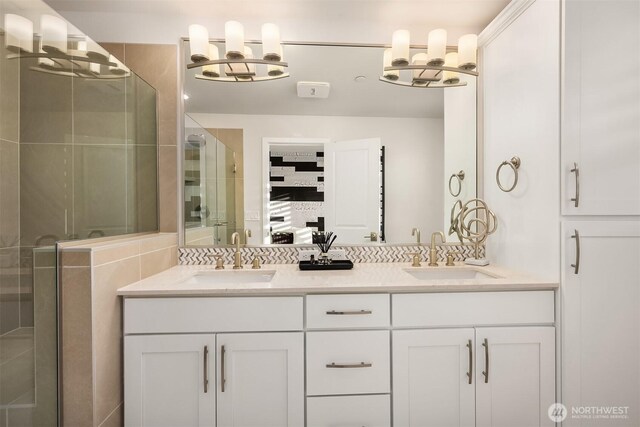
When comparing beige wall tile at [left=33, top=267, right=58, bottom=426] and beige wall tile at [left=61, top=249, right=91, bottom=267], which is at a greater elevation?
beige wall tile at [left=61, top=249, right=91, bottom=267]

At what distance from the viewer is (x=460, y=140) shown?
2.01 m

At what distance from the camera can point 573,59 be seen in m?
1.34

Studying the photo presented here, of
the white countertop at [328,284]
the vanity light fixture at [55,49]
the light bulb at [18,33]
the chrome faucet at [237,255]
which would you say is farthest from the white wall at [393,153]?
the light bulb at [18,33]

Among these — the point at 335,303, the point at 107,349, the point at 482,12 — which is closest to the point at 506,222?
the point at 335,303

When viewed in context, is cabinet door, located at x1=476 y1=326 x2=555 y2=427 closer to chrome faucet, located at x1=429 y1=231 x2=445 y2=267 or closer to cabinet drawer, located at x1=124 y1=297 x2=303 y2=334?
chrome faucet, located at x1=429 y1=231 x2=445 y2=267

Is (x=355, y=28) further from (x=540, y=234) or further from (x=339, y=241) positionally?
(x=540, y=234)

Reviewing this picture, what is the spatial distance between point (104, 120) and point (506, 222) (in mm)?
2201

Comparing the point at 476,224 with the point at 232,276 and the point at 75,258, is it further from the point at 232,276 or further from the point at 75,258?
the point at 75,258

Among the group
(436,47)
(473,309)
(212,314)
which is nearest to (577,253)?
(473,309)

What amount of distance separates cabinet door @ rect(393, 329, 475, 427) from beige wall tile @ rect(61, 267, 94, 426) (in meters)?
1.27

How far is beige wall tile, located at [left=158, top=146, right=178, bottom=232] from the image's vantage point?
1890 mm

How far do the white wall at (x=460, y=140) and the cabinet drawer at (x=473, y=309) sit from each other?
2.18 ft

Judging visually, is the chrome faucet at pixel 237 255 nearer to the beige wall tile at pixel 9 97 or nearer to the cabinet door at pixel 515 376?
the beige wall tile at pixel 9 97

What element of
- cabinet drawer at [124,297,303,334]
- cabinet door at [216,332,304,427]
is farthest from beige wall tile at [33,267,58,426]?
cabinet door at [216,332,304,427]
